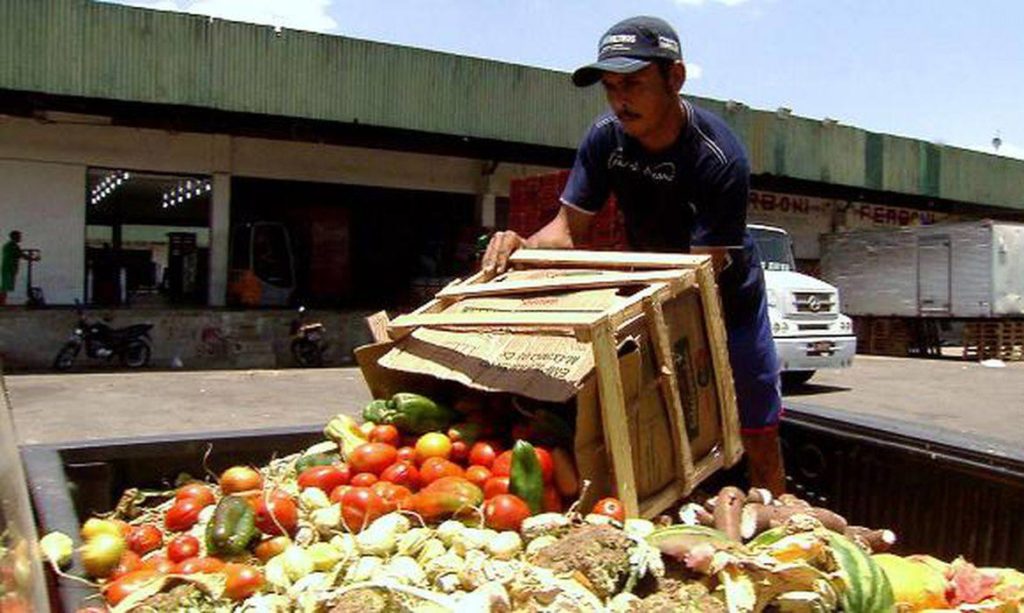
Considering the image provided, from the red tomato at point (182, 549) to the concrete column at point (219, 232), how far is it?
16.2 m

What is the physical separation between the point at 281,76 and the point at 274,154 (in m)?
2.53

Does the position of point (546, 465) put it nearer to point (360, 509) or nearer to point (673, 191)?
point (360, 509)

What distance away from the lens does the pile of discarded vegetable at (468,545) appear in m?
2.12

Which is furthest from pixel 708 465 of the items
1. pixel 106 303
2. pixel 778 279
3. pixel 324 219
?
pixel 324 219

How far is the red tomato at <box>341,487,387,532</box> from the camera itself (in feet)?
8.63

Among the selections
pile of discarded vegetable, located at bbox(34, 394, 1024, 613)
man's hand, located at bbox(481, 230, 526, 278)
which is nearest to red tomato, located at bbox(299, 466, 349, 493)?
pile of discarded vegetable, located at bbox(34, 394, 1024, 613)

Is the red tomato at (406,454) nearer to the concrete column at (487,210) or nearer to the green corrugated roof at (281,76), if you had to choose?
the green corrugated roof at (281,76)

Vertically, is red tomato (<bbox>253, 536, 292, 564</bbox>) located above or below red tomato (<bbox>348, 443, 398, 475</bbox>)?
below

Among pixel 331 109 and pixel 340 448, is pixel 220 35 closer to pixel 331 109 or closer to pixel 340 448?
pixel 331 109

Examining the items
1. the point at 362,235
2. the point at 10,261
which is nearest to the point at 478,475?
the point at 10,261

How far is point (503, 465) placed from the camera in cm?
288

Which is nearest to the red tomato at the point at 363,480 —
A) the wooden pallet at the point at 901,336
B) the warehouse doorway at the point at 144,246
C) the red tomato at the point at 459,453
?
the red tomato at the point at 459,453

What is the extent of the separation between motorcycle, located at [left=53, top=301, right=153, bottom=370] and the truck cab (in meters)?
10.6

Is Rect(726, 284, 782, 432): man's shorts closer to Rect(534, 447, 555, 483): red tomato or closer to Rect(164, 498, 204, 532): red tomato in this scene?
Rect(534, 447, 555, 483): red tomato
